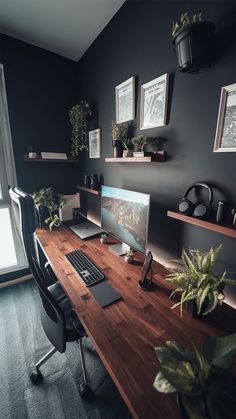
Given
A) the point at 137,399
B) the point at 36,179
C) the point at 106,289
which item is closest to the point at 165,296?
Answer: the point at 106,289

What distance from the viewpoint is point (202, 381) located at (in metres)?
0.50

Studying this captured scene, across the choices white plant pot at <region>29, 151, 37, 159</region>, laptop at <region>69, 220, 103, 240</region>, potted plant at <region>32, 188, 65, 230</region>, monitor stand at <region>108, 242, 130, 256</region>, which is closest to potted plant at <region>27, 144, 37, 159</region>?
white plant pot at <region>29, 151, 37, 159</region>

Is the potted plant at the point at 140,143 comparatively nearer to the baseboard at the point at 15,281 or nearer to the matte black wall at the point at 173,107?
the matte black wall at the point at 173,107

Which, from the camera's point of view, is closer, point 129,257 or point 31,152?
point 129,257

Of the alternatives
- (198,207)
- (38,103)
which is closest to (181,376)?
(198,207)

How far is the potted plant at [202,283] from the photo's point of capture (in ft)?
2.55

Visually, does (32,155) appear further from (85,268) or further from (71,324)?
(71,324)

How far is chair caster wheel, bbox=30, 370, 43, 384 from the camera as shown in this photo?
1.28 metres

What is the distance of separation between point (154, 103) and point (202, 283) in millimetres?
1102

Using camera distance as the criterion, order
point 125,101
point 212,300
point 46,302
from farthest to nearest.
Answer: point 125,101 → point 46,302 → point 212,300

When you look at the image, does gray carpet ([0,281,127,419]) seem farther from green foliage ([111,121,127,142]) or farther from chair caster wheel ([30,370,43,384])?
green foliage ([111,121,127,142])

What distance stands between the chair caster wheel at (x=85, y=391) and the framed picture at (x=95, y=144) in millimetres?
1880

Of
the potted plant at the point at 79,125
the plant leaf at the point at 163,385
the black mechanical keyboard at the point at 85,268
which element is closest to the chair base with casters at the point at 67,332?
the black mechanical keyboard at the point at 85,268

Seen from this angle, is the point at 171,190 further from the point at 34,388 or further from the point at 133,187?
Answer: the point at 34,388
